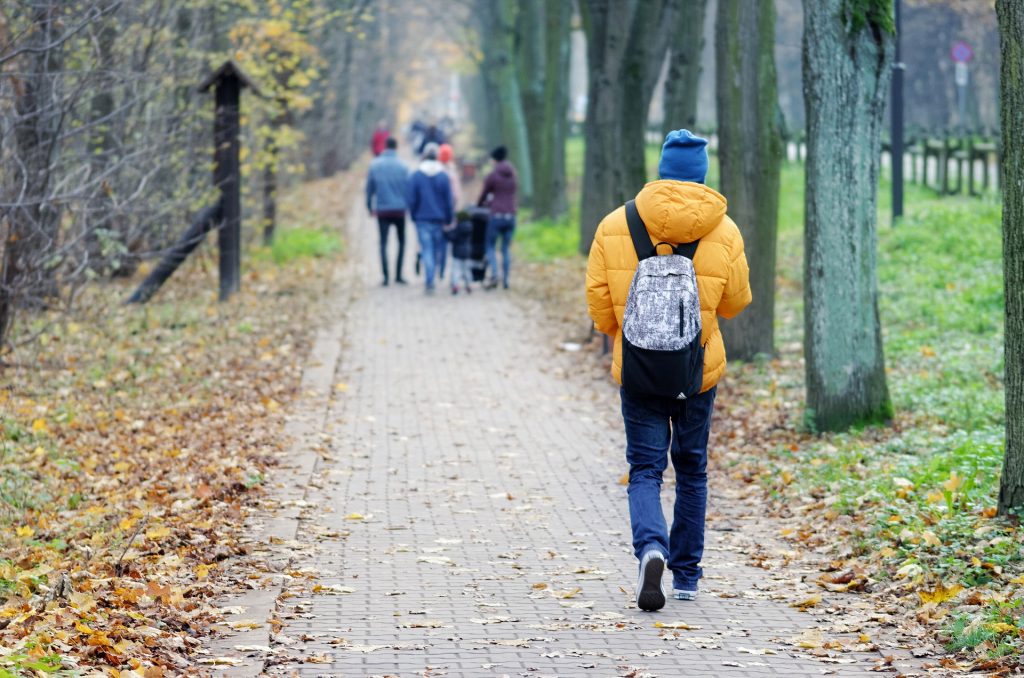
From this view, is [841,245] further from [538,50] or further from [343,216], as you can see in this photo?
[343,216]

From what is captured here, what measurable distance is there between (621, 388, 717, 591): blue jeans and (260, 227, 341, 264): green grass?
694 inches

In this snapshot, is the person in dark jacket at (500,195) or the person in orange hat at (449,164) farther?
the person in orange hat at (449,164)

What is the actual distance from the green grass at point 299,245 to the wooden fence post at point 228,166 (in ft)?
15.7

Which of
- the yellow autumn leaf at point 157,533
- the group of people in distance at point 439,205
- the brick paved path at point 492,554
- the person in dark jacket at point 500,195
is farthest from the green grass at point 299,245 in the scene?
the yellow autumn leaf at point 157,533

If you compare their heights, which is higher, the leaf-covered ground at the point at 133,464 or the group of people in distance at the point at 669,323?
the group of people in distance at the point at 669,323

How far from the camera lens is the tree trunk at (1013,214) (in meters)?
6.40

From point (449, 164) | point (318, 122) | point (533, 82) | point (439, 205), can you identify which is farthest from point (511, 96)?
point (439, 205)

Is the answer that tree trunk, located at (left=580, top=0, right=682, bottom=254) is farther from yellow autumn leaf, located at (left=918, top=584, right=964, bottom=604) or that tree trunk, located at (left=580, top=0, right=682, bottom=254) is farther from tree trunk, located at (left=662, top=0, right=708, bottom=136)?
yellow autumn leaf, located at (left=918, top=584, right=964, bottom=604)

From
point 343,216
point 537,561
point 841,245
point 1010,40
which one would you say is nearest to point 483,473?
point 537,561

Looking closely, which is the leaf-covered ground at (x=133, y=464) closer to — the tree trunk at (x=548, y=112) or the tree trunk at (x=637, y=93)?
the tree trunk at (x=637, y=93)

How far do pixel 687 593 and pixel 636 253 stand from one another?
64.0 inches

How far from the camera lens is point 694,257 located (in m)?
6.02

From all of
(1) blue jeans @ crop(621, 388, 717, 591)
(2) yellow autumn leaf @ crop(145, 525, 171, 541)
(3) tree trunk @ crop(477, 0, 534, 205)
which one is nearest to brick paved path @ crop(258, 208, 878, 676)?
(1) blue jeans @ crop(621, 388, 717, 591)

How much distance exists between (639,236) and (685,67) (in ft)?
59.1
